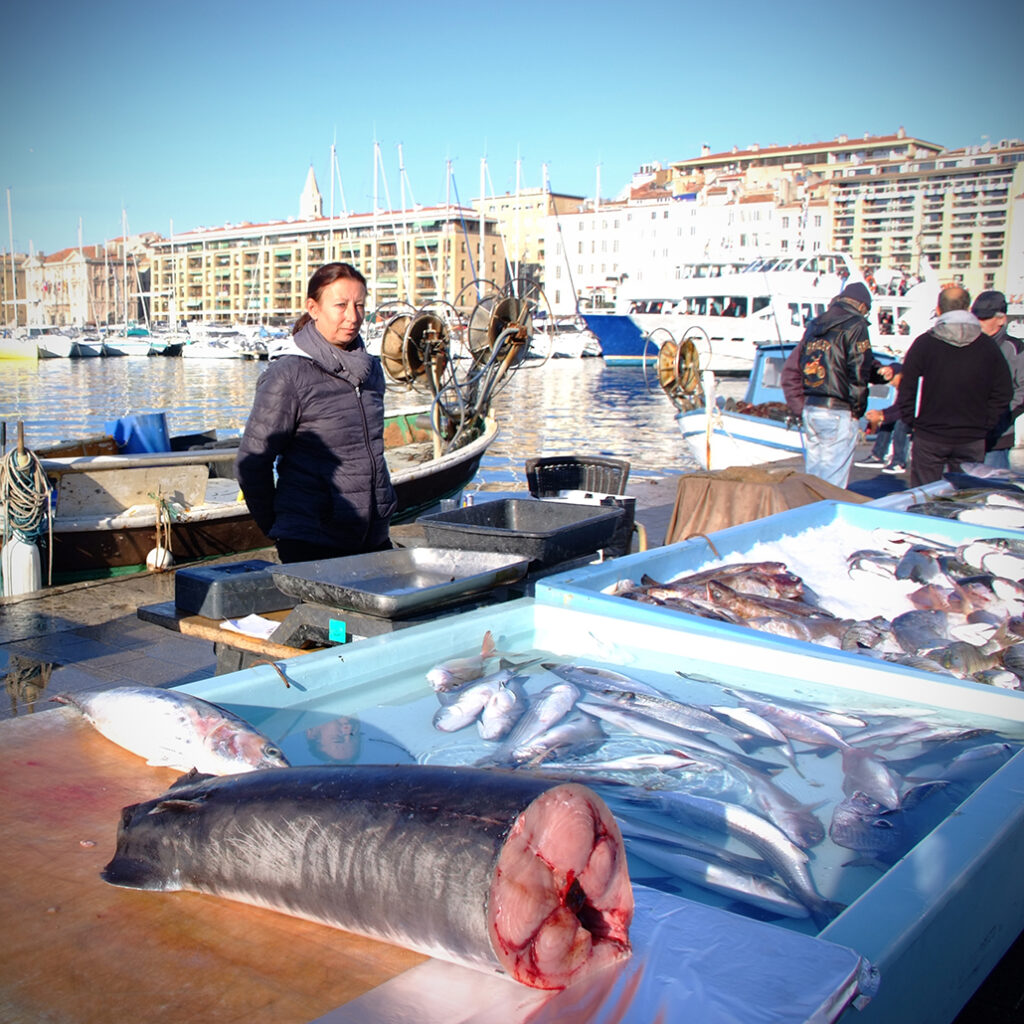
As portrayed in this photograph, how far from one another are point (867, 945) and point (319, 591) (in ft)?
7.15

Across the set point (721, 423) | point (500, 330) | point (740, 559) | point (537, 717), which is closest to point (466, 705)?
point (537, 717)

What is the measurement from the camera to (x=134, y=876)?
1.65 meters

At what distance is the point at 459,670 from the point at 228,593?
1033 millimetres

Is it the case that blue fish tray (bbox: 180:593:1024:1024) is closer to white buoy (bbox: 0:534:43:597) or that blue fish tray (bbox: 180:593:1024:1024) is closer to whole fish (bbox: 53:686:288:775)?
whole fish (bbox: 53:686:288:775)

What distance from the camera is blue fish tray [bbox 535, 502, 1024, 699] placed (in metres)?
3.29

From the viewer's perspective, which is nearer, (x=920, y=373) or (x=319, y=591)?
(x=319, y=591)

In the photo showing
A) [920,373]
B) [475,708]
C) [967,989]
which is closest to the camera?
[967,989]

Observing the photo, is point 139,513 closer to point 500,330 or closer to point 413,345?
point 413,345

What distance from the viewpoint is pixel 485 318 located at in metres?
9.02

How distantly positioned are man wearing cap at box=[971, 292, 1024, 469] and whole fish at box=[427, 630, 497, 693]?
19.4ft

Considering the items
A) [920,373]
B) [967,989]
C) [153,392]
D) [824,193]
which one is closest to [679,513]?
[920,373]

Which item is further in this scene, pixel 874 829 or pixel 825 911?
pixel 874 829

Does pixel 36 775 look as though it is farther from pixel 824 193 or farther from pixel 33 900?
pixel 824 193

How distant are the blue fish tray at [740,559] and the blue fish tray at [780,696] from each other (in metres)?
0.02
